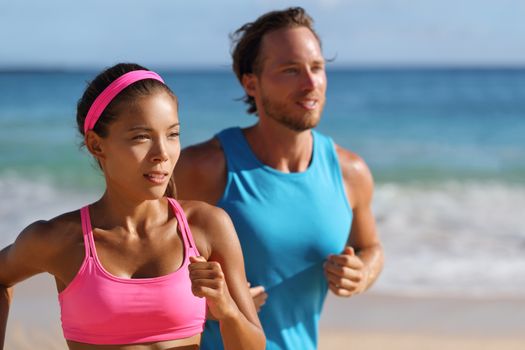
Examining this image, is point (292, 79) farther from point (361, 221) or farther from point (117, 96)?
point (117, 96)

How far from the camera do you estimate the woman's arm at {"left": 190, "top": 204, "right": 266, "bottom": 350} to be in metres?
2.42

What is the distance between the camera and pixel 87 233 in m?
2.65

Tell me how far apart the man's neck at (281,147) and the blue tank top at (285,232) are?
5cm

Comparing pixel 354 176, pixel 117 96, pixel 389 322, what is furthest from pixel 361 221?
pixel 389 322

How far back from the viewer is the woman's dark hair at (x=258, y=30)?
3.88 m

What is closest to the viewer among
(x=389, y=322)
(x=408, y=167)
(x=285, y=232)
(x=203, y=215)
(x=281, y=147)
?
(x=203, y=215)

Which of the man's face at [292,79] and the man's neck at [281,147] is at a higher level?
the man's face at [292,79]

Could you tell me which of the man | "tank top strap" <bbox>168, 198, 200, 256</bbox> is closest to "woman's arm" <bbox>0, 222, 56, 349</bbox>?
"tank top strap" <bbox>168, 198, 200, 256</bbox>

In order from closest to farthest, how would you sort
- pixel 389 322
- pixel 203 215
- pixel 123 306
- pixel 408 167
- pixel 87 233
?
1. pixel 123 306
2. pixel 87 233
3. pixel 203 215
4. pixel 389 322
5. pixel 408 167

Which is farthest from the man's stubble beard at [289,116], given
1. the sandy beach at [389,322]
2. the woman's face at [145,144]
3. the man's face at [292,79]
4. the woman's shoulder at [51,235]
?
the sandy beach at [389,322]

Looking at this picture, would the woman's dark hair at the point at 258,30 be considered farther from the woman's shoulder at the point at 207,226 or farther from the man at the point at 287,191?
the woman's shoulder at the point at 207,226

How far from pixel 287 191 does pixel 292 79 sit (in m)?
0.41

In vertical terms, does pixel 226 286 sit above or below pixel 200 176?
below

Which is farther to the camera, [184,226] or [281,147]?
[281,147]
